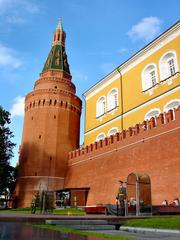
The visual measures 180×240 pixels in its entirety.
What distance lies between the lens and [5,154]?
87.3 ft

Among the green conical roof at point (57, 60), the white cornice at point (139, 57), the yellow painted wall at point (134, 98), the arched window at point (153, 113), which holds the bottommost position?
the arched window at point (153, 113)

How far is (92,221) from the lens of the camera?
9.17 metres

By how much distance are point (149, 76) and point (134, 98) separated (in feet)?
6.91

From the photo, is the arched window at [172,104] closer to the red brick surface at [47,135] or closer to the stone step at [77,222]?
the stone step at [77,222]

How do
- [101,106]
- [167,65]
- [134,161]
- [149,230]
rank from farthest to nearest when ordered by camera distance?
1. [101,106]
2. [167,65]
3. [134,161]
4. [149,230]

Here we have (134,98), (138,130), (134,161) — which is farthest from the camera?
(134,98)

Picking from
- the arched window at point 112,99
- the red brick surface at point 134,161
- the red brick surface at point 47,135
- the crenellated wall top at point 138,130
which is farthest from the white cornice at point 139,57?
the red brick surface at point 134,161

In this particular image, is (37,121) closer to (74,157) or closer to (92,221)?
(74,157)

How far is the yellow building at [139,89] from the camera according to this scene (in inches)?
784

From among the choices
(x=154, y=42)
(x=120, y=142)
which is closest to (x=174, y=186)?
(x=120, y=142)

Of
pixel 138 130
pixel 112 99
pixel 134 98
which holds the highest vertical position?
pixel 112 99

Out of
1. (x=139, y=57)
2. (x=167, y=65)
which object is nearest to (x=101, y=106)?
(x=139, y=57)

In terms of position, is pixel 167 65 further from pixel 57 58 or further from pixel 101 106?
pixel 57 58

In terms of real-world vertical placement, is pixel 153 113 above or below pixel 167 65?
below
